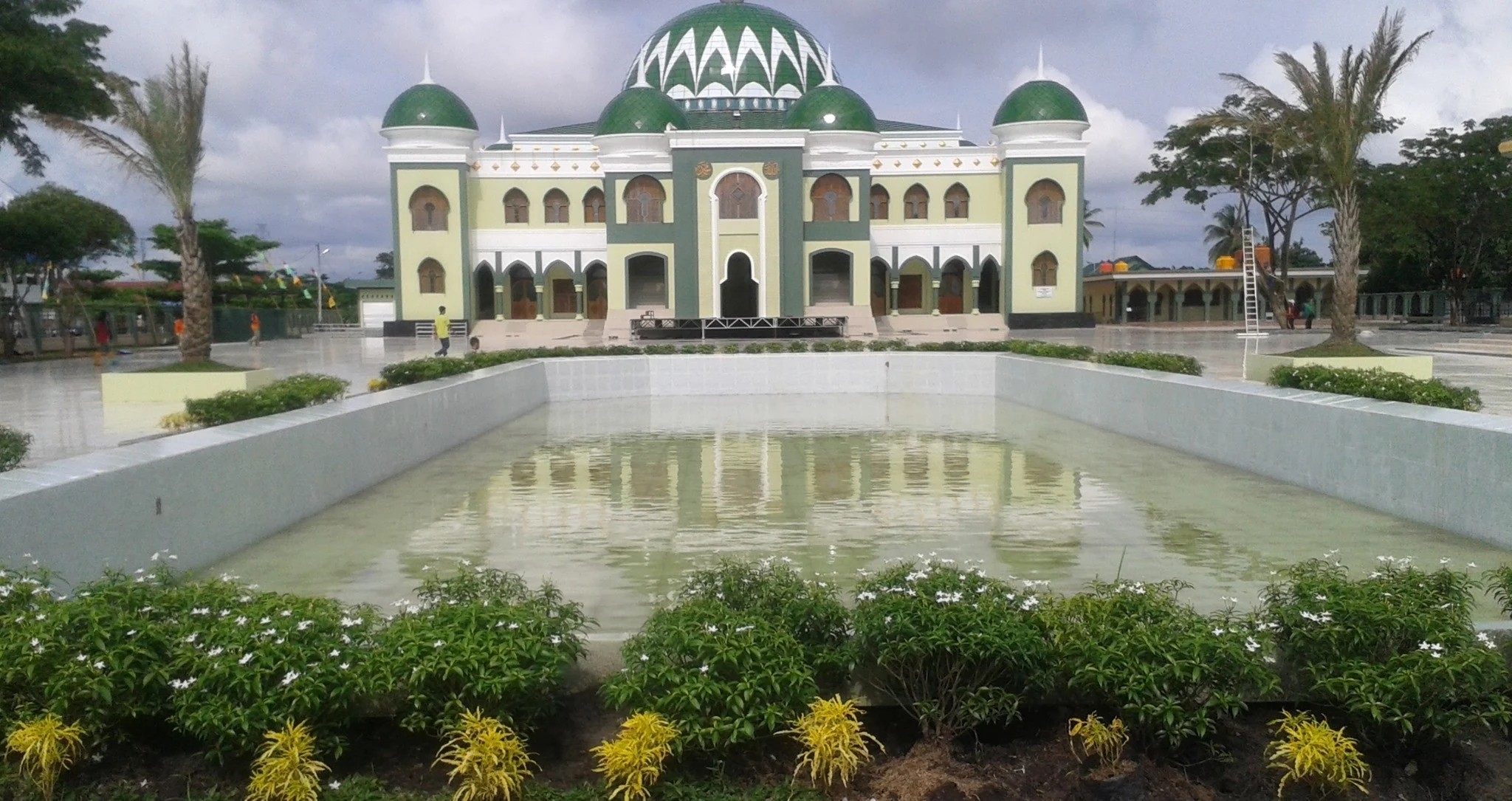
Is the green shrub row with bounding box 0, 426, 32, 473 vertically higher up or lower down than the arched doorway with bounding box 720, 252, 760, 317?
lower down

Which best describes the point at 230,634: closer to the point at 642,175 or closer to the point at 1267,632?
the point at 1267,632

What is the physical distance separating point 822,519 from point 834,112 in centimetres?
3319

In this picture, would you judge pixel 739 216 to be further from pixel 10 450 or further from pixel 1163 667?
pixel 1163 667

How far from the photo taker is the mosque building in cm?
3803

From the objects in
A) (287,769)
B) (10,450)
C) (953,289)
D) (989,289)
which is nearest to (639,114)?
(953,289)

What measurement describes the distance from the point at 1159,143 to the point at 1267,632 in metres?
39.7

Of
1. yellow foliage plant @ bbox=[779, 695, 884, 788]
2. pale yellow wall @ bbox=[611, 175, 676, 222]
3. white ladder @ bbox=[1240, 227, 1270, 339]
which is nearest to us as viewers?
yellow foliage plant @ bbox=[779, 695, 884, 788]

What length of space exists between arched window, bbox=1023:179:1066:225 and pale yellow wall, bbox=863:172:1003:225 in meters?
1.33

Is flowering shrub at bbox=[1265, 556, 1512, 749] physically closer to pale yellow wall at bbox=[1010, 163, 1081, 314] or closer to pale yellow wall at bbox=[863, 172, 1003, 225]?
pale yellow wall at bbox=[1010, 163, 1081, 314]

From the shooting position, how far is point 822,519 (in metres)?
8.16

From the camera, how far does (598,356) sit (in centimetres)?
1977

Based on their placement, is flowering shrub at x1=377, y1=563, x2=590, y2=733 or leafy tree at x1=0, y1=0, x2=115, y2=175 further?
leafy tree at x1=0, y1=0, x2=115, y2=175

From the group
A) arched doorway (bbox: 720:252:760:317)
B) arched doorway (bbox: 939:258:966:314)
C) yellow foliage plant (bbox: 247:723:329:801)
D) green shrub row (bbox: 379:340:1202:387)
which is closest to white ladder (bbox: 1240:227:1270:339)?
green shrub row (bbox: 379:340:1202:387)

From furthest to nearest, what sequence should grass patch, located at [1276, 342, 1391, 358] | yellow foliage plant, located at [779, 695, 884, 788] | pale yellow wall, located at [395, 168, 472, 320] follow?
pale yellow wall, located at [395, 168, 472, 320] < grass patch, located at [1276, 342, 1391, 358] < yellow foliage plant, located at [779, 695, 884, 788]
